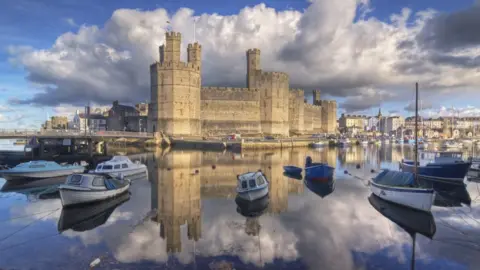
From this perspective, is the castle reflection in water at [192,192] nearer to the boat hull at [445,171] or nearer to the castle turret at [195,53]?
the boat hull at [445,171]

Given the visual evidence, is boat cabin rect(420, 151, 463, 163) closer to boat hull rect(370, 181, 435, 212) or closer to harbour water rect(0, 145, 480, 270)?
harbour water rect(0, 145, 480, 270)

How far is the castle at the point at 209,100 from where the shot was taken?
47.4 metres

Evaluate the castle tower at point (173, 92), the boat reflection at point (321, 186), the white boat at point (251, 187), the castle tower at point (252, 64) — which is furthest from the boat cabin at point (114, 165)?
the castle tower at point (252, 64)

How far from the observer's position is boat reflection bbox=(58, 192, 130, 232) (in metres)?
10.2

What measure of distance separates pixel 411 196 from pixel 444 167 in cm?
861

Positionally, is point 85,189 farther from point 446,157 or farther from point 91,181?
point 446,157

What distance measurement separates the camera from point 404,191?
12039 mm

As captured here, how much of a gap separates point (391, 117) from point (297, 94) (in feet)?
381

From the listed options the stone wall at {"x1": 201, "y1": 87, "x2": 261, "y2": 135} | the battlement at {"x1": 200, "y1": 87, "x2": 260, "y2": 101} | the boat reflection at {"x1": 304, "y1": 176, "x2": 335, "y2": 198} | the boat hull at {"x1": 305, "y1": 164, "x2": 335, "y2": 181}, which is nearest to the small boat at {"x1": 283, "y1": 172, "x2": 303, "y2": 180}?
the boat reflection at {"x1": 304, "y1": 176, "x2": 335, "y2": 198}

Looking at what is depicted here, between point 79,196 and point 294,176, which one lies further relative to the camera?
point 294,176

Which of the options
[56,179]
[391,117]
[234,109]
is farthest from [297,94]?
[391,117]

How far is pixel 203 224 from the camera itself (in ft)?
34.1

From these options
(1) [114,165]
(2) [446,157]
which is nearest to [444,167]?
(2) [446,157]

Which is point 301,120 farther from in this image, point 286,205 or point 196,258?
point 196,258
